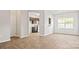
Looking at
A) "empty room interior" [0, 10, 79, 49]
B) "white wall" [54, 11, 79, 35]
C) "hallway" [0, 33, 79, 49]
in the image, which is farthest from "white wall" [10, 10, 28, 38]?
"white wall" [54, 11, 79, 35]

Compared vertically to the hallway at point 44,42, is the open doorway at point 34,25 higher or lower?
higher

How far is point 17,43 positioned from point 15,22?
36 centimetres

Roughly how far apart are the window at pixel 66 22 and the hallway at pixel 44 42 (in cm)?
17

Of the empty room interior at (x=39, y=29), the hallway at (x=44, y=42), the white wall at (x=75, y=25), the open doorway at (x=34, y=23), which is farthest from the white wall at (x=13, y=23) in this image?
the white wall at (x=75, y=25)

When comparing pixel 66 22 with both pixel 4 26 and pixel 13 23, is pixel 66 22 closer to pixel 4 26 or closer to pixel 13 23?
pixel 13 23

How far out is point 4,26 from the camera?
154cm

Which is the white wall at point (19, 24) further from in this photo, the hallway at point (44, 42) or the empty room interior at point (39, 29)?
the hallway at point (44, 42)

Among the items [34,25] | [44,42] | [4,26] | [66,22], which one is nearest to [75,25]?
[66,22]

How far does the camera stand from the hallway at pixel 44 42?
4.98 feet

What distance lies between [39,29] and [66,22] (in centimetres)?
50

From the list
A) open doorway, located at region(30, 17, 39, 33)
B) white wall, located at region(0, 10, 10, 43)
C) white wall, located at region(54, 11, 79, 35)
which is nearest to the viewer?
white wall, located at region(0, 10, 10, 43)

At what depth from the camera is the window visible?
5.53ft

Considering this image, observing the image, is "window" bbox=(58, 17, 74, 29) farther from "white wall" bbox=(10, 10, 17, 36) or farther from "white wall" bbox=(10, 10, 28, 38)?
"white wall" bbox=(10, 10, 17, 36)
